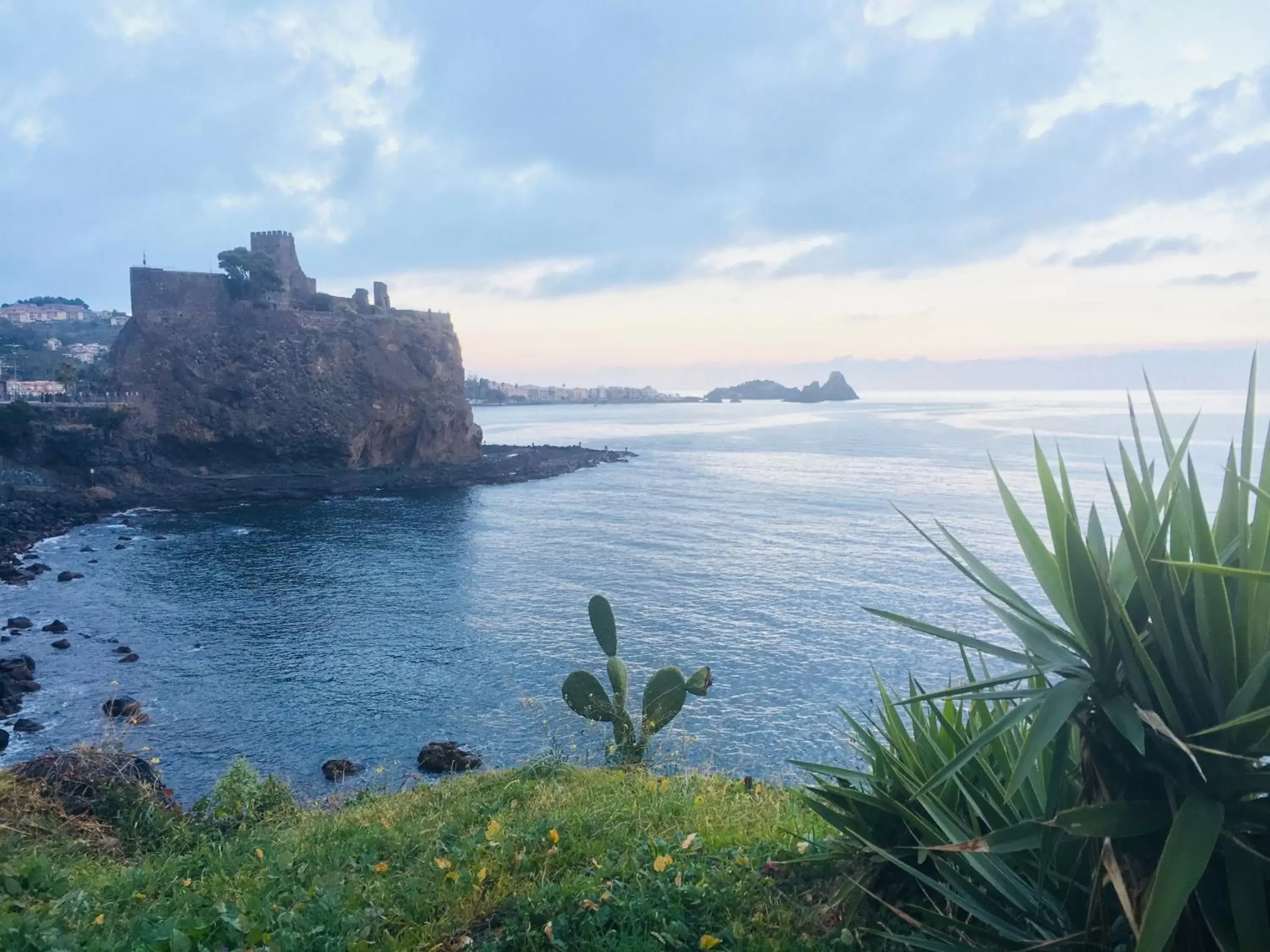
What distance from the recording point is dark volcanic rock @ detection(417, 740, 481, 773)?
15.0 m

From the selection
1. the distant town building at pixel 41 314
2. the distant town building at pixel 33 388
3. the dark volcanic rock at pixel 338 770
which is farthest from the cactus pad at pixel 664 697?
the distant town building at pixel 41 314

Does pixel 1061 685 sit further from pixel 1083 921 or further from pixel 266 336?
pixel 266 336

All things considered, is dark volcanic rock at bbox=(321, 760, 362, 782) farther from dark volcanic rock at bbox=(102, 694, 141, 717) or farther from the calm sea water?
dark volcanic rock at bbox=(102, 694, 141, 717)

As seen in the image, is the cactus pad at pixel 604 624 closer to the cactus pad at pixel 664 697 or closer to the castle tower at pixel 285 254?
the cactus pad at pixel 664 697

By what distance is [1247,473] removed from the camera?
2.63m

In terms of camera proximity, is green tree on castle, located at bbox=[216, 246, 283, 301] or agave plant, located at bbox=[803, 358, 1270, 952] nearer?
agave plant, located at bbox=[803, 358, 1270, 952]

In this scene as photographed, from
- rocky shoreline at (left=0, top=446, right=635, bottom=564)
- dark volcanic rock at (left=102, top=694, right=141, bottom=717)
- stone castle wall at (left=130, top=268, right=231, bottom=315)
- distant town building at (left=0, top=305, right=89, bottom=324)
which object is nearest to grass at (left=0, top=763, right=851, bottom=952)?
dark volcanic rock at (left=102, top=694, right=141, bottom=717)

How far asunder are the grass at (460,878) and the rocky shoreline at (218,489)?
29360 mm

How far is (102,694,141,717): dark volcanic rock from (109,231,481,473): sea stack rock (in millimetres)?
41197

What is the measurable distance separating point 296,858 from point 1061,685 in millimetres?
5005

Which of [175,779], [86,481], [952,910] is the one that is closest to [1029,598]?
[175,779]

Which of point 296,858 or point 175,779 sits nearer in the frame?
point 296,858

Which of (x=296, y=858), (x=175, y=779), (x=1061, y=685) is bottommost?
(x=175, y=779)

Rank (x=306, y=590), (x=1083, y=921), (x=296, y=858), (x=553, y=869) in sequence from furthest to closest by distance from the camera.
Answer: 1. (x=306, y=590)
2. (x=296, y=858)
3. (x=553, y=869)
4. (x=1083, y=921)
